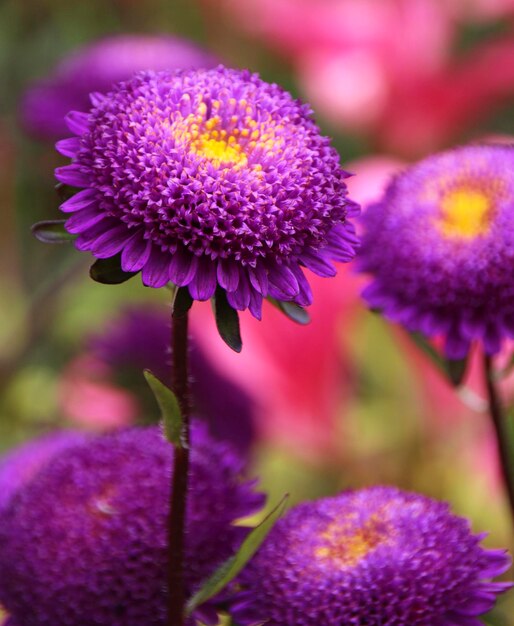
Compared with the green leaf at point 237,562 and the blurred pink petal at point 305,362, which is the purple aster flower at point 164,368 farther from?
the green leaf at point 237,562

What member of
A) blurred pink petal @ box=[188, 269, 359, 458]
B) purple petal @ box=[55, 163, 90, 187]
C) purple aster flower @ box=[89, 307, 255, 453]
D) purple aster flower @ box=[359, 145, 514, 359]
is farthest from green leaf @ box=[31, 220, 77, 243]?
blurred pink petal @ box=[188, 269, 359, 458]

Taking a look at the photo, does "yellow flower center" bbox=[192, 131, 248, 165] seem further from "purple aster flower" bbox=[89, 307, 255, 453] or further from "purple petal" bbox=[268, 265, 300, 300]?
"purple aster flower" bbox=[89, 307, 255, 453]

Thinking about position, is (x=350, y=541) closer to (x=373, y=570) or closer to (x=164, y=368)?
(x=373, y=570)

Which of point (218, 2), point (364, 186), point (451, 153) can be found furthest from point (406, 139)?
point (451, 153)

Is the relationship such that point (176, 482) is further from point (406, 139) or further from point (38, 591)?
point (406, 139)

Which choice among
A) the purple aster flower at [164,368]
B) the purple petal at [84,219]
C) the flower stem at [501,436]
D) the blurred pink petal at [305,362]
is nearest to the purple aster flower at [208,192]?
the purple petal at [84,219]

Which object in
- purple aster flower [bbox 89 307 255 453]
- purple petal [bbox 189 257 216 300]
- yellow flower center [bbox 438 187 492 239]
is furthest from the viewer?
purple aster flower [bbox 89 307 255 453]

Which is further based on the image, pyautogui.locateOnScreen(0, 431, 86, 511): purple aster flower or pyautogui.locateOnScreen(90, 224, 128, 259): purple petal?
pyautogui.locateOnScreen(0, 431, 86, 511): purple aster flower
